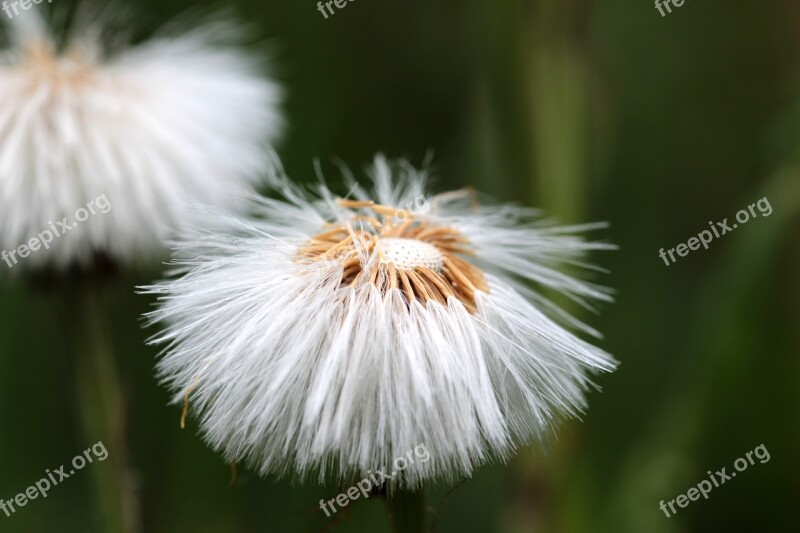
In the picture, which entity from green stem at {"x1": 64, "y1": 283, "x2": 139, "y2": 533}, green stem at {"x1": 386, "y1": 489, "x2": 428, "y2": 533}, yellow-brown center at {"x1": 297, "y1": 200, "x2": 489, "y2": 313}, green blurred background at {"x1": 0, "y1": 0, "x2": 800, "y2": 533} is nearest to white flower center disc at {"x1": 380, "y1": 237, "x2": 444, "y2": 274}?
yellow-brown center at {"x1": 297, "y1": 200, "x2": 489, "y2": 313}

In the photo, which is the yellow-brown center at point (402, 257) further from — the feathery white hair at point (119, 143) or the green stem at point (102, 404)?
the green stem at point (102, 404)

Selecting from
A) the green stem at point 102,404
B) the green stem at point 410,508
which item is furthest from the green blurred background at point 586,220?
the green stem at point 410,508

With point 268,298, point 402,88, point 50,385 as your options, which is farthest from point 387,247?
point 402,88

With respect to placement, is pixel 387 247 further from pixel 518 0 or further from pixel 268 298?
pixel 518 0

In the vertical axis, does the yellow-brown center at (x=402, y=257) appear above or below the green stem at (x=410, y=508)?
above

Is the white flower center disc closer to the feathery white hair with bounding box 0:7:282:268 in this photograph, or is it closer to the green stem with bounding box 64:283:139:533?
the feathery white hair with bounding box 0:7:282:268

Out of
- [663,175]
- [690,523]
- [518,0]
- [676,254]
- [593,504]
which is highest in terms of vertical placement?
[518,0]

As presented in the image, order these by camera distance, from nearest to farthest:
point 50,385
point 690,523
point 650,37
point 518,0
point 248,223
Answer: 1. point 248,223
2. point 518,0
3. point 690,523
4. point 50,385
5. point 650,37

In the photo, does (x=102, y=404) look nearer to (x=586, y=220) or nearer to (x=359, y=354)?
(x=359, y=354)
